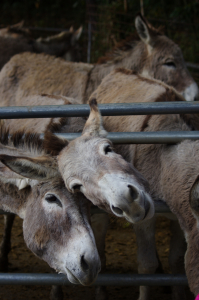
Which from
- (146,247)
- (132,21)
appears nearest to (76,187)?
(146,247)

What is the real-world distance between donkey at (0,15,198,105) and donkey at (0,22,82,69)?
148cm

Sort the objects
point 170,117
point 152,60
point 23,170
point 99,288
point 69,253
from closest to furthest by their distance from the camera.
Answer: point 69,253 → point 23,170 → point 170,117 → point 99,288 → point 152,60

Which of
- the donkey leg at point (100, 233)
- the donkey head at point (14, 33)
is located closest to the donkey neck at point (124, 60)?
the donkey head at point (14, 33)

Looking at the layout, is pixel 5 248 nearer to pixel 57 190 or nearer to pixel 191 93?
pixel 57 190

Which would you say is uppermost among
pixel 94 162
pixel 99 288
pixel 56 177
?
pixel 94 162

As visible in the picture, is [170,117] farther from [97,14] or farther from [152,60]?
[97,14]

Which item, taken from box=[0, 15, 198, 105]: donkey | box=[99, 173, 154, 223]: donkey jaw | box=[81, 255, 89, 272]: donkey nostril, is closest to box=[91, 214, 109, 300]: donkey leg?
box=[81, 255, 89, 272]: donkey nostril

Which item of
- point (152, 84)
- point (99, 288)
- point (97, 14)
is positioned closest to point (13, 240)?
point (99, 288)

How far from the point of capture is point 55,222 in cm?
173

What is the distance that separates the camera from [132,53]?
5039mm

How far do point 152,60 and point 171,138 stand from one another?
117 inches

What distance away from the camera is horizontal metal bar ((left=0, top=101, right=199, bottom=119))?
2.15m

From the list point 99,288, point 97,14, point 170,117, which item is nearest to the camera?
point 170,117

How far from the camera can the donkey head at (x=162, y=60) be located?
15.8ft
